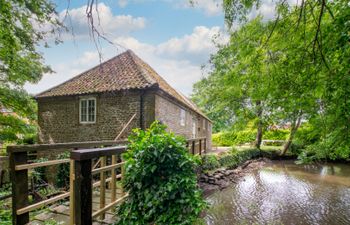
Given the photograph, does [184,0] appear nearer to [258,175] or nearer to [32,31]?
[32,31]

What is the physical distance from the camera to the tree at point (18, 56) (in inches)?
316

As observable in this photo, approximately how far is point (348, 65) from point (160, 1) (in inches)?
127

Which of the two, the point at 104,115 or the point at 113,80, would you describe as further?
the point at 113,80

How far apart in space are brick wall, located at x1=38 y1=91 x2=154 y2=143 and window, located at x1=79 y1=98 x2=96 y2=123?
0.23 m

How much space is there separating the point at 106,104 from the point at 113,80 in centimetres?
142

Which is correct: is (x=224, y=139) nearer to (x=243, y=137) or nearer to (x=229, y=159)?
(x=243, y=137)

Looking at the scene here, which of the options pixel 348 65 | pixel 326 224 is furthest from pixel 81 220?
pixel 326 224

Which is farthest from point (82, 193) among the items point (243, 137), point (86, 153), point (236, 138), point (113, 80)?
point (236, 138)

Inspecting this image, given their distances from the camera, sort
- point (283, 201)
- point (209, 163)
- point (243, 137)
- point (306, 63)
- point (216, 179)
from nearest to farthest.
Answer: point (306, 63) < point (283, 201) < point (216, 179) < point (209, 163) < point (243, 137)

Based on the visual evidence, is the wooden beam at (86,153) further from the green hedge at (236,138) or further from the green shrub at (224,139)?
the green shrub at (224,139)

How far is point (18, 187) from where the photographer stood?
3.36 metres

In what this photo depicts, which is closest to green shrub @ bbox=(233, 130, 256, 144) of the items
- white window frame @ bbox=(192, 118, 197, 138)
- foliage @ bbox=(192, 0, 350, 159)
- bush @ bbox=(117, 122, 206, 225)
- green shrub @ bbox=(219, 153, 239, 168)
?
white window frame @ bbox=(192, 118, 197, 138)

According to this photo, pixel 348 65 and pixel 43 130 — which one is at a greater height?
pixel 348 65

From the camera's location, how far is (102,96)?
11.6 m
